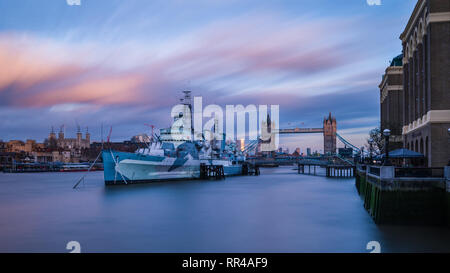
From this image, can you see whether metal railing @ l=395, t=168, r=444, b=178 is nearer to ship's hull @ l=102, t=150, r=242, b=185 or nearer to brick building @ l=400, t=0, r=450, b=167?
brick building @ l=400, t=0, r=450, b=167

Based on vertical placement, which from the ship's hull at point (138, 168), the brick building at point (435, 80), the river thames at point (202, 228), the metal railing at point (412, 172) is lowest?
the river thames at point (202, 228)

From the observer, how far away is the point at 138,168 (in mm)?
48594

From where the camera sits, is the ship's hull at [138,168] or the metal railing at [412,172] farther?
the ship's hull at [138,168]

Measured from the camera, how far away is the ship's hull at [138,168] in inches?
1785

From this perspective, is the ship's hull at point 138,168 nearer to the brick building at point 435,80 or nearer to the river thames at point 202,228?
the river thames at point 202,228

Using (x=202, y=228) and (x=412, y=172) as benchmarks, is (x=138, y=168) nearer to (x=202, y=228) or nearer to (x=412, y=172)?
(x=202, y=228)

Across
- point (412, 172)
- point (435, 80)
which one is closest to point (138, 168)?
point (435, 80)

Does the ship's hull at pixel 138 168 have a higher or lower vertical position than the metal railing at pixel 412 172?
lower

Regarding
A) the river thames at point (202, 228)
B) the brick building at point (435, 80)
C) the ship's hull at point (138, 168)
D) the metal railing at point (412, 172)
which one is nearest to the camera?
the river thames at point (202, 228)

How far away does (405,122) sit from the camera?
39.4 meters

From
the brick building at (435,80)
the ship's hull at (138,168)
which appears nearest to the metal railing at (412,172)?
the brick building at (435,80)
